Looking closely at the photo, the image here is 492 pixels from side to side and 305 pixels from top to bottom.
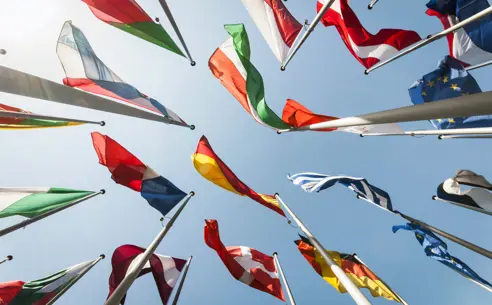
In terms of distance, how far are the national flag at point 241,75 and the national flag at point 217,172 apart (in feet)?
5.57

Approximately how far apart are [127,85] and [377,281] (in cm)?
951

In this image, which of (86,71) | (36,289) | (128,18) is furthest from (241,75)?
(36,289)

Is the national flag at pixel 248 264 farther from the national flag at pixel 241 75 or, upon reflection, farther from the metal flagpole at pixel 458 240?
the metal flagpole at pixel 458 240

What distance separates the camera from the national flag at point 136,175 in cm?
898

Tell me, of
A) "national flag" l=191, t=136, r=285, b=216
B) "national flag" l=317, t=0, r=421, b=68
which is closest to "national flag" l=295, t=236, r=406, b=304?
"national flag" l=191, t=136, r=285, b=216

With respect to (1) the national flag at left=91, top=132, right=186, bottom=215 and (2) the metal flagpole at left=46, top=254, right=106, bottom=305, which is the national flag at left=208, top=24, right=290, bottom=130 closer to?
(1) the national flag at left=91, top=132, right=186, bottom=215

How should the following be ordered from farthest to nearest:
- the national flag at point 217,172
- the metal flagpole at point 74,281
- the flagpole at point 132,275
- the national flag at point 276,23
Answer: the metal flagpole at point 74,281, the national flag at point 217,172, the national flag at point 276,23, the flagpole at point 132,275

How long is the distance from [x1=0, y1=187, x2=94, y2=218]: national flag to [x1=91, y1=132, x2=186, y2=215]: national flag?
224 cm

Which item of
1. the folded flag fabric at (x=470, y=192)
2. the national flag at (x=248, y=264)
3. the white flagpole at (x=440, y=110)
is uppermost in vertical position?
Result: the white flagpole at (x=440, y=110)

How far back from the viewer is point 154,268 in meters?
9.41

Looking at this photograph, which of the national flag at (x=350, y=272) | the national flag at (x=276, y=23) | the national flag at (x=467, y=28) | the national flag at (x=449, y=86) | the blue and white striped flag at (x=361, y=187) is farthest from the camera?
the national flag at (x=350, y=272)

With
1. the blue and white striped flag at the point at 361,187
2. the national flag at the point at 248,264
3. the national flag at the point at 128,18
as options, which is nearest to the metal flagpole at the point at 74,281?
the national flag at the point at 248,264

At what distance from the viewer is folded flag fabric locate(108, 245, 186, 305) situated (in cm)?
878

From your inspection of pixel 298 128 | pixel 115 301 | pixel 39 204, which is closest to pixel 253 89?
pixel 298 128
